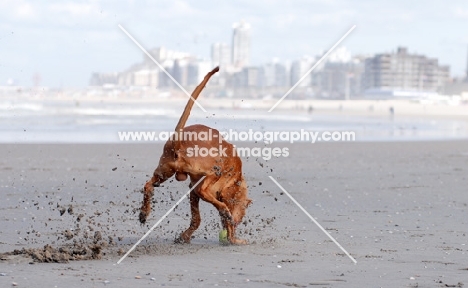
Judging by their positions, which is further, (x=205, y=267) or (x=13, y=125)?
(x=13, y=125)

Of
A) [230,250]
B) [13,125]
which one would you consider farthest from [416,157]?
[13,125]

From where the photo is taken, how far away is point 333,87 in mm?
138125

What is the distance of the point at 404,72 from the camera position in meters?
169

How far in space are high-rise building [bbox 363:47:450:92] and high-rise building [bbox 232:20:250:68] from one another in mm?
37031

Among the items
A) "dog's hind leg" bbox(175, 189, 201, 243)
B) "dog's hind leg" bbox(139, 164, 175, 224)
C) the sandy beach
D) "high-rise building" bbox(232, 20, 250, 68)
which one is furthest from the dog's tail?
"high-rise building" bbox(232, 20, 250, 68)

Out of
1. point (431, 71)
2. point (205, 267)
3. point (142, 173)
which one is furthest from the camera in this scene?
point (431, 71)

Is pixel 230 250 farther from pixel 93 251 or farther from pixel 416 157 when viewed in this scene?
pixel 416 157

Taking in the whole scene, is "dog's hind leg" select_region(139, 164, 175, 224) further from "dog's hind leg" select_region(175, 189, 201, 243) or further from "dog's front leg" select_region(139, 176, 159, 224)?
"dog's hind leg" select_region(175, 189, 201, 243)

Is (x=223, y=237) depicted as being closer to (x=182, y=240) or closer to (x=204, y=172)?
(x=182, y=240)

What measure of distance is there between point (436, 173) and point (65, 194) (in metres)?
7.19

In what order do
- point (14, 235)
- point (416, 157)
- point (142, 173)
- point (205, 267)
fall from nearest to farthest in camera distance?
point (205, 267)
point (14, 235)
point (142, 173)
point (416, 157)

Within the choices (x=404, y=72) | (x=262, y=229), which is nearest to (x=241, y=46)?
(x=404, y=72)

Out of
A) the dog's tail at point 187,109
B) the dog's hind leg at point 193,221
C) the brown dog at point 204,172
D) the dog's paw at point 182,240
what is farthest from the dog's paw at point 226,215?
the dog's tail at point 187,109

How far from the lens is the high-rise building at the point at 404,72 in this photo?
15975 centimetres
